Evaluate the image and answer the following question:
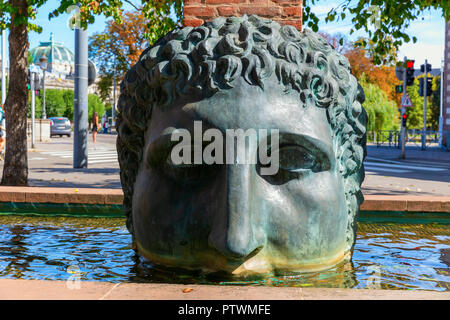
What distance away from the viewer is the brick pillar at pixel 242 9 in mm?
3811

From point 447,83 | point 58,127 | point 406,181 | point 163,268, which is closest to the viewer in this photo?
point 163,268

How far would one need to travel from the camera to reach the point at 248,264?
3.08 metres

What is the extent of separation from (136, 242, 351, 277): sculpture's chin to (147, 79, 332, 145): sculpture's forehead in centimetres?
71

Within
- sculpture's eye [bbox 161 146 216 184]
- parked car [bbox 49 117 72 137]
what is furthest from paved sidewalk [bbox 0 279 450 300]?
parked car [bbox 49 117 72 137]

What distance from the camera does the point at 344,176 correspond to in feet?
11.8

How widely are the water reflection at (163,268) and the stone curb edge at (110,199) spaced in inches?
9.4

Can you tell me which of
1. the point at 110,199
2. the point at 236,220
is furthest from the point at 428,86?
the point at 236,220

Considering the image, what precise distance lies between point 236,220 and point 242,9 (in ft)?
5.25

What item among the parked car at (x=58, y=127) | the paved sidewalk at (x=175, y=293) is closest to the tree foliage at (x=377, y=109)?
the parked car at (x=58, y=127)

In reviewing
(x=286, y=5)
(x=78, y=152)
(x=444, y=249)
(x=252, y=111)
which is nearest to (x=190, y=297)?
(x=252, y=111)

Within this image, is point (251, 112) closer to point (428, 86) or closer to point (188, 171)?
point (188, 171)

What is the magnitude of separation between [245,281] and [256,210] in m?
0.41

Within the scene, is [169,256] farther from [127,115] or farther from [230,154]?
[127,115]

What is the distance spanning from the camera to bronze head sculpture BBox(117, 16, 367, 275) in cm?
307
